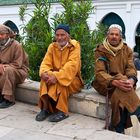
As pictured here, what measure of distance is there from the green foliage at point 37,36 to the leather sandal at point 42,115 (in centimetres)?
155

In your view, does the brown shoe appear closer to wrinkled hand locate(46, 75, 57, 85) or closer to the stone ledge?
the stone ledge

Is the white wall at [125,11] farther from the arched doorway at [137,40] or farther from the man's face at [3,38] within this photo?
the man's face at [3,38]

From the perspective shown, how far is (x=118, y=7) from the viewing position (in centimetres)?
1938

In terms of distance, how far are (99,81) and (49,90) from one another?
700 mm

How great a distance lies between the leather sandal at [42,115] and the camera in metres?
5.23

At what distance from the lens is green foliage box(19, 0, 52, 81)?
21.8ft

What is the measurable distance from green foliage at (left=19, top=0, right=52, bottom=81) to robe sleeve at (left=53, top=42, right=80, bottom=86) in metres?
1.18

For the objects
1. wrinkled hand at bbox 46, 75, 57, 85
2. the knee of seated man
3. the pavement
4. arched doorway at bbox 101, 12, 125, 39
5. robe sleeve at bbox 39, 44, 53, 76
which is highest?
arched doorway at bbox 101, 12, 125, 39

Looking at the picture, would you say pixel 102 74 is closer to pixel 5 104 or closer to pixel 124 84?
pixel 124 84

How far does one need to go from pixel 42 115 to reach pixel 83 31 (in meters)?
1.94

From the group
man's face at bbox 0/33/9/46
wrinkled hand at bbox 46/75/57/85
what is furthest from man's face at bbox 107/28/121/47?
man's face at bbox 0/33/9/46

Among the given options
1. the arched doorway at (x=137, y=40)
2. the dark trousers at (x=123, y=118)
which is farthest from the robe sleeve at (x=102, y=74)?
the arched doorway at (x=137, y=40)

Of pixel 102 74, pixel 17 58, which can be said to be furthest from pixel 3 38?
pixel 102 74

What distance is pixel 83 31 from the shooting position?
6.56m
